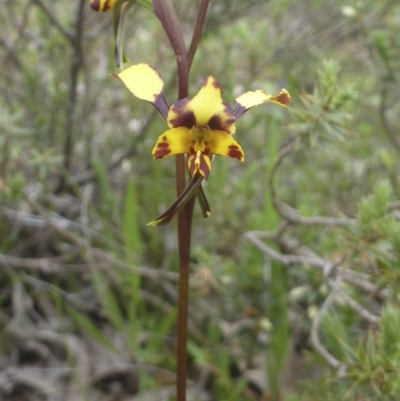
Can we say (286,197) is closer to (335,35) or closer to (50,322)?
(335,35)

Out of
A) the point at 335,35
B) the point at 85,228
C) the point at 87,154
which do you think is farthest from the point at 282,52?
the point at 85,228

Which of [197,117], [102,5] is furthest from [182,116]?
[102,5]

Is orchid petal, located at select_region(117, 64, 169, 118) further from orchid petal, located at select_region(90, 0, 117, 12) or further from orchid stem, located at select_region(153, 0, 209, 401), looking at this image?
orchid petal, located at select_region(90, 0, 117, 12)

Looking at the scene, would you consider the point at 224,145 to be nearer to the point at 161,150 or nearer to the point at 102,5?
the point at 161,150

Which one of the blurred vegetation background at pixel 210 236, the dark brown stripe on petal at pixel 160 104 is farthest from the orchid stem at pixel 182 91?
the blurred vegetation background at pixel 210 236

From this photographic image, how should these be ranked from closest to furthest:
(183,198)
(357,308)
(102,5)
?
(183,198) → (102,5) → (357,308)

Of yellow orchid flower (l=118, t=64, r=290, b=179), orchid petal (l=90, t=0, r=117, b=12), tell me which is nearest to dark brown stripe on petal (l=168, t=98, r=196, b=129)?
yellow orchid flower (l=118, t=64, r=290, b=179)

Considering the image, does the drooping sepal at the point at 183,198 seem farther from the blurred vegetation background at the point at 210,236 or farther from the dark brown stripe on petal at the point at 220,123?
the blurred vegetation background at the point at 210,236
